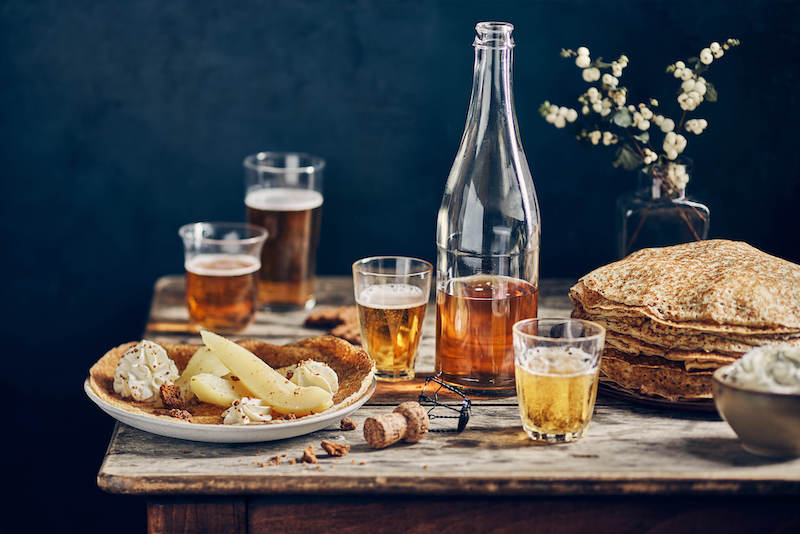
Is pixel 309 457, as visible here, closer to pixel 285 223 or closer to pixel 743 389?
pixel 743 389

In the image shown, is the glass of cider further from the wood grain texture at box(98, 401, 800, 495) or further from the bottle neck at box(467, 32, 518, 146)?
the bottle neck at box(467, 32, 518, 146)

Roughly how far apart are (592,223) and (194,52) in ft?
3.19

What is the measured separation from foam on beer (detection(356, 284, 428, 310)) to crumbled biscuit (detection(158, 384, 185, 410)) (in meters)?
0.31

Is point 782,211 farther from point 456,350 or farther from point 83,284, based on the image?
point 83,284

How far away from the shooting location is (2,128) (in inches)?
79.7

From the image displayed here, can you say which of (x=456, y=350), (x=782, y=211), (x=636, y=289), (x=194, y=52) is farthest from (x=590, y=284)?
(x=194, y=52)

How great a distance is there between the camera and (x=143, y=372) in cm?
130

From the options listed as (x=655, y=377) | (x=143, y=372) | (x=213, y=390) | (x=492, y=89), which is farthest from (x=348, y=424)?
(x=492, y=89)

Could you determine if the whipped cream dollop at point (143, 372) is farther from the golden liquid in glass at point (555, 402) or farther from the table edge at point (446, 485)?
the golden liquid in glass at point (555, 402)

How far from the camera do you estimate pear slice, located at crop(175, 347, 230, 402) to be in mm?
1323

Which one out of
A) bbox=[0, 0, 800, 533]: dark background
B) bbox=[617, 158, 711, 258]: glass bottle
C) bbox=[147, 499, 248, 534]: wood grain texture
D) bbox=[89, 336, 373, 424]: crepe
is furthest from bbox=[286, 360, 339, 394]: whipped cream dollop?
bbox=[0, 0, 800, 533]: dark background

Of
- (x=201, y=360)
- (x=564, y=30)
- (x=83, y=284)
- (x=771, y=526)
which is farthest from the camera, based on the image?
(x=83, y=284)

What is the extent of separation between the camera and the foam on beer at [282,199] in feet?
5.84

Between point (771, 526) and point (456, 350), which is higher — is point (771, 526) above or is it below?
below
